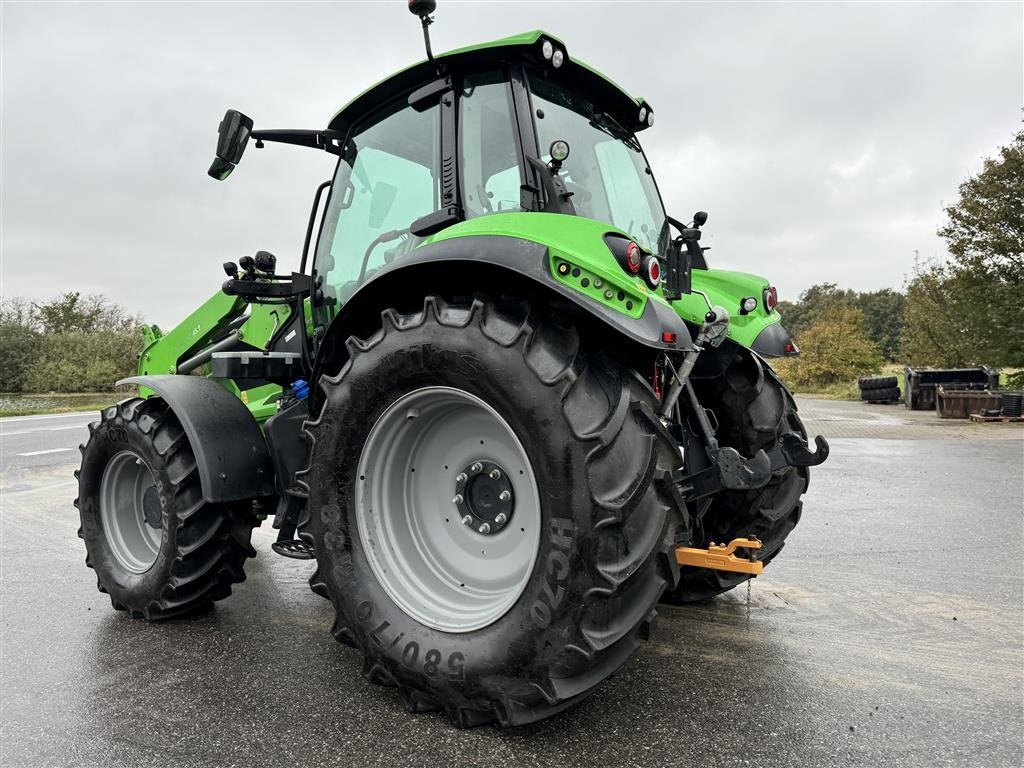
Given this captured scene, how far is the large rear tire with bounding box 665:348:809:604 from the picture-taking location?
3104 mm

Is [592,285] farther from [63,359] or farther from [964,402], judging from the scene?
[63,359]

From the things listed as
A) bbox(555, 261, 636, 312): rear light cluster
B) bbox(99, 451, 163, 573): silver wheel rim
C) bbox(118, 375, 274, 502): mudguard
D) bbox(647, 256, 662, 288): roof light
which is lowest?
bbox(99, 451, 163, 573): silver wheel rim

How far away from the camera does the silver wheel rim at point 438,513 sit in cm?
230

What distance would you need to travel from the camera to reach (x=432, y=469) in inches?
100

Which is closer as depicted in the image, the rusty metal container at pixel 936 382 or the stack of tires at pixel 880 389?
the rusty metal container at pixel 936 382

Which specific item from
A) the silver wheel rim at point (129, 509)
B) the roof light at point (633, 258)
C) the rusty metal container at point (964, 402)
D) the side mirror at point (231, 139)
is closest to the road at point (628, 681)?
the silver wheel rim at point (129, 509)

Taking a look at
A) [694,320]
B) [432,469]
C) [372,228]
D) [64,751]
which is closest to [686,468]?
[694,320]

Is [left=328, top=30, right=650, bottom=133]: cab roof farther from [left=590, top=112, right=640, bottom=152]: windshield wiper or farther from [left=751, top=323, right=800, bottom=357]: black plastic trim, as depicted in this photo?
[left=751, top=323, right=800, bottom=357]: black plastic trim

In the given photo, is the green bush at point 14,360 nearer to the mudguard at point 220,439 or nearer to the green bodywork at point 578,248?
the mudguard at point 220,439

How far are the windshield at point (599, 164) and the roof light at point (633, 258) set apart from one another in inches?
17.7

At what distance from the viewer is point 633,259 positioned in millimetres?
2064

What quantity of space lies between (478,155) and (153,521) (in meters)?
2.47

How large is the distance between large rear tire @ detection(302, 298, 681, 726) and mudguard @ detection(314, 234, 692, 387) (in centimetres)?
12

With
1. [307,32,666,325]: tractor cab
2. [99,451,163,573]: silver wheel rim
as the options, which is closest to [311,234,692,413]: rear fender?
[307,32,666,325]: tractor cab
